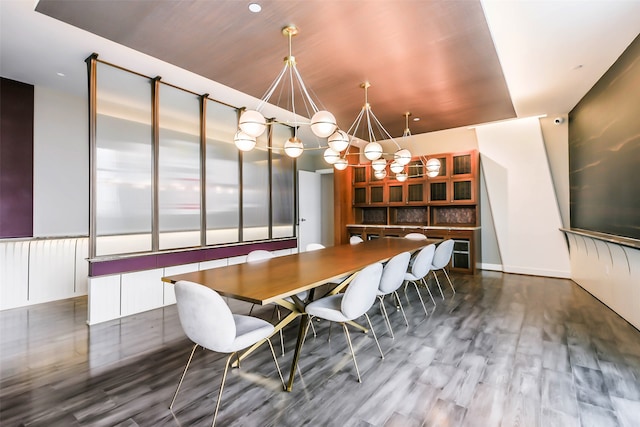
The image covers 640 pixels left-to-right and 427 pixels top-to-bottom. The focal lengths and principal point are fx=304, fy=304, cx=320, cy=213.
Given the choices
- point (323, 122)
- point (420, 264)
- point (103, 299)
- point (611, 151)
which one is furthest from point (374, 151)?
point (103, 299)

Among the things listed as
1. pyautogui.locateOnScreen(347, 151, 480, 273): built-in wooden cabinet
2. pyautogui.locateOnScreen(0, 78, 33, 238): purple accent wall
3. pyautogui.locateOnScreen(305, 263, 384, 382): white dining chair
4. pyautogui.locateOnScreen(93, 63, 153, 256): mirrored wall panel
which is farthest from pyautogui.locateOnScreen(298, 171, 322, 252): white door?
pyautogui.locateOnScreen(305, 263, 384, 382): white dining chair

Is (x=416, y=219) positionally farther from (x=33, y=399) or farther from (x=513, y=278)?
(x=33, y=399)

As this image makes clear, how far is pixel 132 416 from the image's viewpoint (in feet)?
6.05

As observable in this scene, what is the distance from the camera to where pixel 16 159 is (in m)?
4.07

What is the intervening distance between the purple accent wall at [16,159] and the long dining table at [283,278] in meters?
3.41

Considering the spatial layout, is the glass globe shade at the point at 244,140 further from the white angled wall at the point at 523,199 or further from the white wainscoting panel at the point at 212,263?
the white angled wall at the point at 523,199

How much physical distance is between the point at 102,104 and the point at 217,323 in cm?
324

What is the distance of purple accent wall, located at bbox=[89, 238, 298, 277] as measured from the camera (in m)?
3.50

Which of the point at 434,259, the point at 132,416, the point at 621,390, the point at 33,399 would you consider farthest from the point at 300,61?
the point at 621,390

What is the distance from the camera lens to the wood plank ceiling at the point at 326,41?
248 centimetres

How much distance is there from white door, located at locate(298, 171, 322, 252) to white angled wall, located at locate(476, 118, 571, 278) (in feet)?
13.0

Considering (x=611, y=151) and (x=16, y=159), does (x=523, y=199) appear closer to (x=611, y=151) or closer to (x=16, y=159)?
(x=611, y=151)

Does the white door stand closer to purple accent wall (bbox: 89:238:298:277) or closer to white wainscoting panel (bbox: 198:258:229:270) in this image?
purple accent wall (bbox: 89:238:298:277)

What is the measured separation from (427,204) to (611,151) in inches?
124
